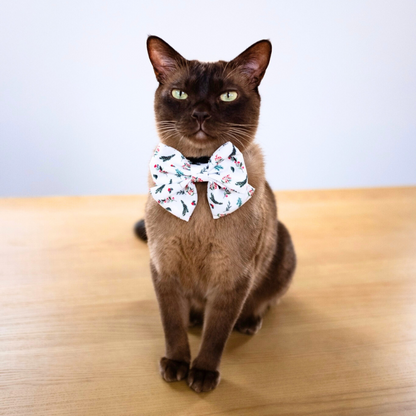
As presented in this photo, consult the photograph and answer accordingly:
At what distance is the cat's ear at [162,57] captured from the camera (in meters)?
1.09

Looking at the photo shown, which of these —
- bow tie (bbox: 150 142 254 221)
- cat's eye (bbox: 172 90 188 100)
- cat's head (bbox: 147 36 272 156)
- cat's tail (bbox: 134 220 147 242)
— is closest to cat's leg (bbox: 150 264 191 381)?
bow tie (bbox: 150 142 254 221)

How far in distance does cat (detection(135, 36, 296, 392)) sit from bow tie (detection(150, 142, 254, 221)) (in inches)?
1.1

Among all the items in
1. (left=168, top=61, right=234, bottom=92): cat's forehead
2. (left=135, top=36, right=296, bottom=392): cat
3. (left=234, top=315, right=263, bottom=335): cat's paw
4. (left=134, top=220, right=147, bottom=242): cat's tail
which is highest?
(left=168, top=61, right=234, bottom=92): cat's forehead

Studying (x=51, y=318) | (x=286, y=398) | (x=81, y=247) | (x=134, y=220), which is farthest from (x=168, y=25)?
(x=286, y=398)

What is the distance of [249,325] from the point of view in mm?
1360

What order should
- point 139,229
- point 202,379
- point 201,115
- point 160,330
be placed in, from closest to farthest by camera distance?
point 201,115, point 202,379, point 160,330, point 139,229

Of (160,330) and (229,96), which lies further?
(160,330)

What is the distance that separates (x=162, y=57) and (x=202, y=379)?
807 mm

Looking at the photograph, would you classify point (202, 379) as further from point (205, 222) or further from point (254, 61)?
point (254, 61)

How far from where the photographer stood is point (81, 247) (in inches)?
70.7

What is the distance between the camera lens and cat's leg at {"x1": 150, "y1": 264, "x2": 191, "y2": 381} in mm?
1167

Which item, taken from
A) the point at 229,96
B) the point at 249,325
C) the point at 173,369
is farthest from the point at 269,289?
the point at 229,96

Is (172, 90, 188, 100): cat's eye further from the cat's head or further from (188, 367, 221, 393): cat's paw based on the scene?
(188, 367, 221, 393): cat's paw

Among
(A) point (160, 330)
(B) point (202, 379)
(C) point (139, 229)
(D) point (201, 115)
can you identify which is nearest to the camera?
(D) point (201, 115)
